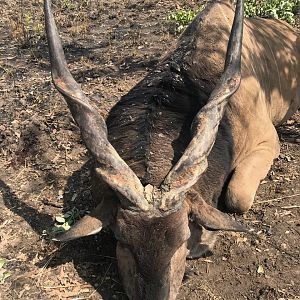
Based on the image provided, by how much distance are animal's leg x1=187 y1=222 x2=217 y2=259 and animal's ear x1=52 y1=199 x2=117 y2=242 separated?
0.81m

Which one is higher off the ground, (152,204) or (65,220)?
(152,204)

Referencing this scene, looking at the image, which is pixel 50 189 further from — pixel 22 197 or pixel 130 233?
pixel 130 233

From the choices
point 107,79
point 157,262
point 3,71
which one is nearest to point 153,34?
point 107,79

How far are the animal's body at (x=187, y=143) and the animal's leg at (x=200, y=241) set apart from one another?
0.04 feet

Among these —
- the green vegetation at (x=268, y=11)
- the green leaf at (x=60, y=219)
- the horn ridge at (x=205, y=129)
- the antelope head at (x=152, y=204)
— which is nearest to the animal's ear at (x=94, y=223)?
the antelope head at (x=152, y=204)

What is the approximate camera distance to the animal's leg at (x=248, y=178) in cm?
600

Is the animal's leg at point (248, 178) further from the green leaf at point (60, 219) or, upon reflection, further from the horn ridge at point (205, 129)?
the green leaf at point (60, 219)

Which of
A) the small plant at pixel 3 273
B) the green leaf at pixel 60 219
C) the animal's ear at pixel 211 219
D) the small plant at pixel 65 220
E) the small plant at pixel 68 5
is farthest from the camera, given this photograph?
the small plant at pixel 68 5

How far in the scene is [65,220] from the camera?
608 centimetres

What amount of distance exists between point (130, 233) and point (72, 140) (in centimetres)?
320

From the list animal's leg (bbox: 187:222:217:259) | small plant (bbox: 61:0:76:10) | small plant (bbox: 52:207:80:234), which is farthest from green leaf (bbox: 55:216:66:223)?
small plant (bbox: 61:0:76:10)

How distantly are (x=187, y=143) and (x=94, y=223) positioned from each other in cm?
118

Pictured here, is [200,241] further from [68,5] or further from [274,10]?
[68,5]

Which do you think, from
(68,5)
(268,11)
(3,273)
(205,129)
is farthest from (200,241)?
(68,5)
